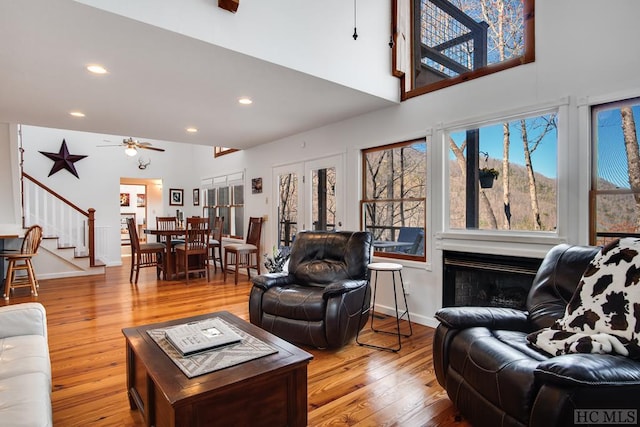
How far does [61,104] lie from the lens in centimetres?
372

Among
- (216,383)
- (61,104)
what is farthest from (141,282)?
(216,383)

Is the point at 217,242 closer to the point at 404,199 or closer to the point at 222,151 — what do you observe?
the point at 222,151

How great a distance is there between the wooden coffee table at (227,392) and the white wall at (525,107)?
7.15 ft

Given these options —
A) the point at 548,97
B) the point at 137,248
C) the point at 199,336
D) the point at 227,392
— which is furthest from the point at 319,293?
the point at 137,248

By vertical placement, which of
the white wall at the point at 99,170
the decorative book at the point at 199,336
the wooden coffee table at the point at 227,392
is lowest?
the wooden coffee table at the point at 227,392

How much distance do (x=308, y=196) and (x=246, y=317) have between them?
6.55ft

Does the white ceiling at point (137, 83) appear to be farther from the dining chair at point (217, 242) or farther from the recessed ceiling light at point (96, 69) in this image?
the dining chair at point (217, 242)

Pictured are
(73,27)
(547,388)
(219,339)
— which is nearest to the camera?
(547,388)

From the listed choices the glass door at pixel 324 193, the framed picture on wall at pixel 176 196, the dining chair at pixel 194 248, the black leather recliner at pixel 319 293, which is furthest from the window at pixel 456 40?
the framed picture on wall at pixel 176 196

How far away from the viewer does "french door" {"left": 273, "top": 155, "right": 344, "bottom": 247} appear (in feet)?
15.2

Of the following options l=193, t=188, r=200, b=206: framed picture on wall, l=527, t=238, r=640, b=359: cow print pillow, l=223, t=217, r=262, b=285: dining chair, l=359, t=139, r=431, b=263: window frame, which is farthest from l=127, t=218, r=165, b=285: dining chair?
l=527, t=238, r=640, b=359: cow print pillow

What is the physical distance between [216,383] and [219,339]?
1.30ft

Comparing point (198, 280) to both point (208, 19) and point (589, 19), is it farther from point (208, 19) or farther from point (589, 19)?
point (589, 19)

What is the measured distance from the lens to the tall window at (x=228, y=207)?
6.69 meters
